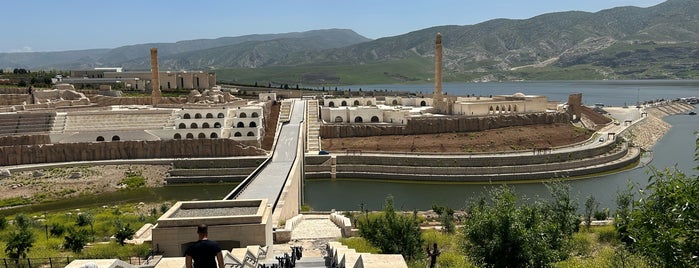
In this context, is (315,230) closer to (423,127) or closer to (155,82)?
(423,127)

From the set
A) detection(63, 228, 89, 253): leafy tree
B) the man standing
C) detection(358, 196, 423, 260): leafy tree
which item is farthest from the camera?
detection(63, 228, 89, 253): leafy tree

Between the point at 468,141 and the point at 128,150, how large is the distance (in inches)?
1022

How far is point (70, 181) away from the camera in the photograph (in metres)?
31.6

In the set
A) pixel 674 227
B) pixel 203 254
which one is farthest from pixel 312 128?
pixel 674 227

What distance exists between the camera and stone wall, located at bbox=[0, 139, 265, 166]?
114 ft

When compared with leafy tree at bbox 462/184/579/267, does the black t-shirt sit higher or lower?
higher


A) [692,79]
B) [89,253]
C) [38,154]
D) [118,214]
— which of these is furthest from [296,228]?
[692,79]

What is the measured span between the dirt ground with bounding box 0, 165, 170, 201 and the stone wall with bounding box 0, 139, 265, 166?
6.09 feet

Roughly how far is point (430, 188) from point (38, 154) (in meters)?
26.7

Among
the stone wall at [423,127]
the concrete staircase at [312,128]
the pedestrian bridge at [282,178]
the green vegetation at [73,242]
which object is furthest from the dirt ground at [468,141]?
the green vegetation at [73,242]

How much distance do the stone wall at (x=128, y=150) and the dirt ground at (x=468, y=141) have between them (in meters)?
7.72

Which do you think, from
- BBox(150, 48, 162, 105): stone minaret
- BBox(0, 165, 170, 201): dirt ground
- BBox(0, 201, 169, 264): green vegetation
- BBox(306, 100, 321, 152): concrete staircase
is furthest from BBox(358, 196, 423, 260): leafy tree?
BBox(150, 48, 162, 105): stone minaret

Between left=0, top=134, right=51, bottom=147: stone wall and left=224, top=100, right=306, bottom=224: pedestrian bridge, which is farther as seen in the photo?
left=0, top=134, right=51, bottom=147: stone wall

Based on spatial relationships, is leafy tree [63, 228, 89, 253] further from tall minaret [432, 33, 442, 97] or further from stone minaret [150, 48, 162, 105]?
tall minaret [432, 33, 442, 97]
